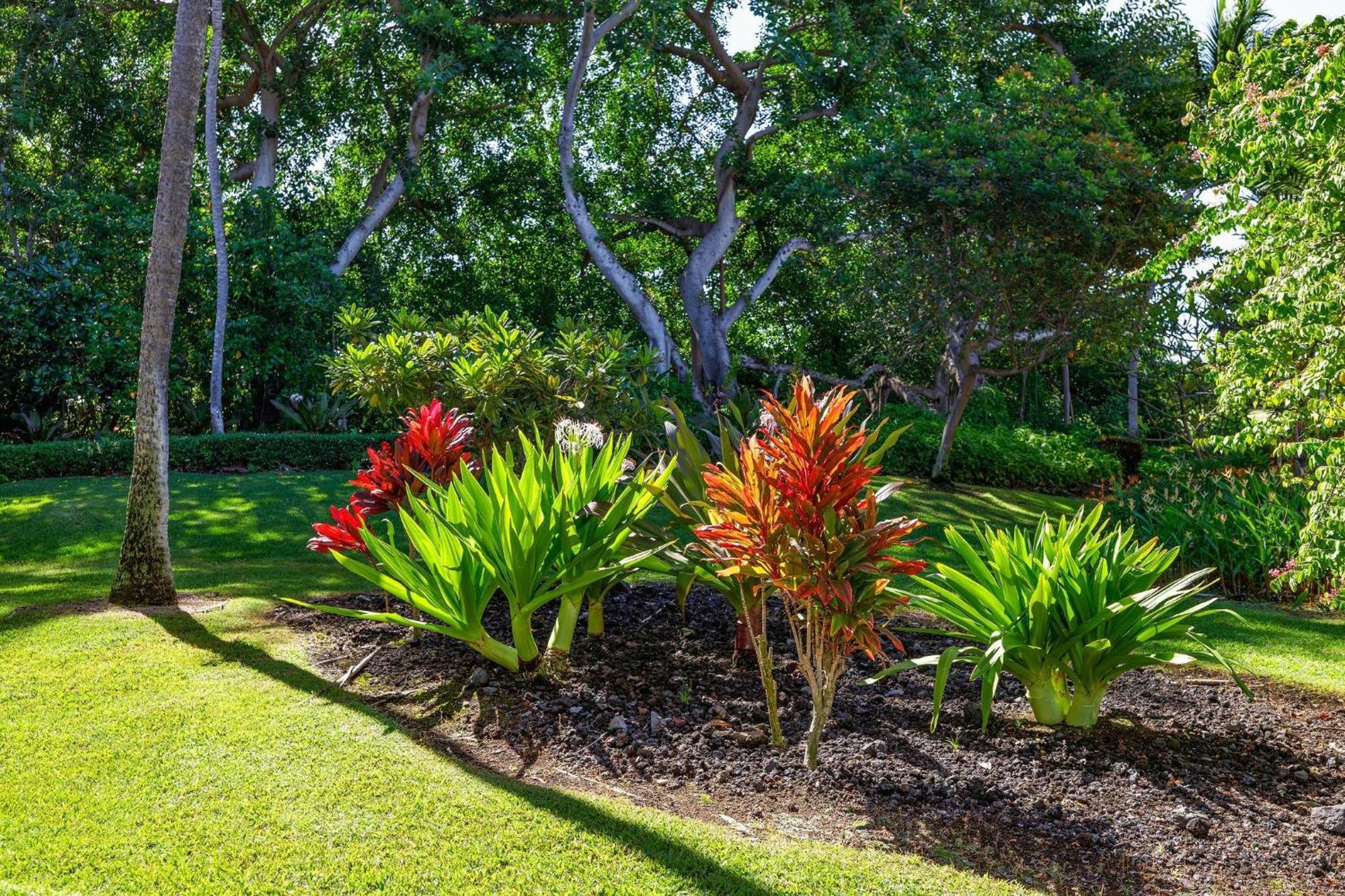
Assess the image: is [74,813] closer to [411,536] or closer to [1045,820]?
[411,536]

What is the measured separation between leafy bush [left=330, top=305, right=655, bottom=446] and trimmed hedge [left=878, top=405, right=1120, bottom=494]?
29.0 feet

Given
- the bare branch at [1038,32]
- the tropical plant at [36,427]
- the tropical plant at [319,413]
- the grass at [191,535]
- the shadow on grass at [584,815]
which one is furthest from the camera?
the bare branch at [1038,32]

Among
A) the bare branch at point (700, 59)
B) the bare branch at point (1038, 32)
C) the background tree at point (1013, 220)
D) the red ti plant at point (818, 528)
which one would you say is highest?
the bare branch at point (1038, 32)

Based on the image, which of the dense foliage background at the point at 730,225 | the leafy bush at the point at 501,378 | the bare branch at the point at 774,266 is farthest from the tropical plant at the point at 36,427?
the bare branch at the point at 774,266

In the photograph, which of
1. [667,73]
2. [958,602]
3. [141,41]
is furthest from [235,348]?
[958,602]

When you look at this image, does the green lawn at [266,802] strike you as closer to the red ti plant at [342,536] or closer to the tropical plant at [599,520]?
the red ti plant at [342,536]

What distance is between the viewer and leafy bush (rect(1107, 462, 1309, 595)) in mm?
8203

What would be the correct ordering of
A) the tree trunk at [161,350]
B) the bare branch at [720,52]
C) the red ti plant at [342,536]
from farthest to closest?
the bare branch at [720,52] → the tree trunk at [161,350] → the red ti plant at [342,536]

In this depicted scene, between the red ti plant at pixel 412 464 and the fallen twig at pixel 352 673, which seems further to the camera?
the red ti plant at pixel 412 464

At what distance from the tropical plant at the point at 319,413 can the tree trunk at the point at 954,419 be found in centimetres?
893

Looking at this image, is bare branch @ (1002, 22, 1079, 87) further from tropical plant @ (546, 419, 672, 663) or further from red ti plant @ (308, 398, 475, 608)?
tropical plant @ (546, 419, 672, 663)

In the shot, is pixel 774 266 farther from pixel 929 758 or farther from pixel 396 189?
pixel 929 758

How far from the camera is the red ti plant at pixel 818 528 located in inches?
140

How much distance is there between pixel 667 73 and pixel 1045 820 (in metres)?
20.4
